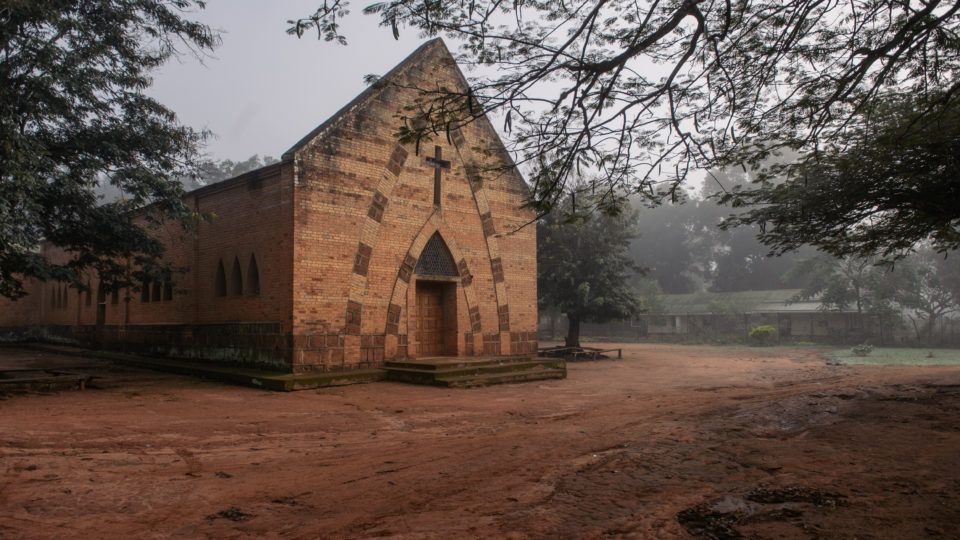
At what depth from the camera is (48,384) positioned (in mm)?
12727

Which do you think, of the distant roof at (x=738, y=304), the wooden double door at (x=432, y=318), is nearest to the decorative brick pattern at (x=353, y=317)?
the wooden double door at (x=432, y=318)

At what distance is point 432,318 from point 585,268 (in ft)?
33.8

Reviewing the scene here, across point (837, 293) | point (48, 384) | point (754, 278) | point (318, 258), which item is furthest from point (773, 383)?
point (754, 278)

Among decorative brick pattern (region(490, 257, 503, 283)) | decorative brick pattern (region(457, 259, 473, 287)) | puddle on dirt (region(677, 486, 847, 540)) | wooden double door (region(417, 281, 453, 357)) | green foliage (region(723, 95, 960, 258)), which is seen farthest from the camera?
decorative brick pattern (region(490, 257, 503, 283))

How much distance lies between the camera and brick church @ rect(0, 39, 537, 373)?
46.2 ft

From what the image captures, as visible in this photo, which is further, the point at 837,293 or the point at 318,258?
the point at 837,293

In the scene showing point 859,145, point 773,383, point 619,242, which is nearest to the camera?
point 859,145

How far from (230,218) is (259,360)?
4.00m

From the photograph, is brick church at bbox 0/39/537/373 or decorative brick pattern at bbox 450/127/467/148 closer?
brick church at bbox 0/39/537/373

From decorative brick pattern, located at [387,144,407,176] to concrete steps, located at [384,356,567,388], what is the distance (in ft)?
15.4

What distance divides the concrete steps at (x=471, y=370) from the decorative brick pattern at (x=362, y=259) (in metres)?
2.33

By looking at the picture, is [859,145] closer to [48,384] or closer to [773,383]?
[773,383]

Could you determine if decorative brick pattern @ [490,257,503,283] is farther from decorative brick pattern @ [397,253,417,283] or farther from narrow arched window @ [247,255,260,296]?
narrow arched window @ [247,255,260,296]

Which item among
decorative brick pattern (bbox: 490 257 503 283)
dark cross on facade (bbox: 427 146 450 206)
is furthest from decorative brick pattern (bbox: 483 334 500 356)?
dark cross on facade (bbox: 427 146 450 206)
